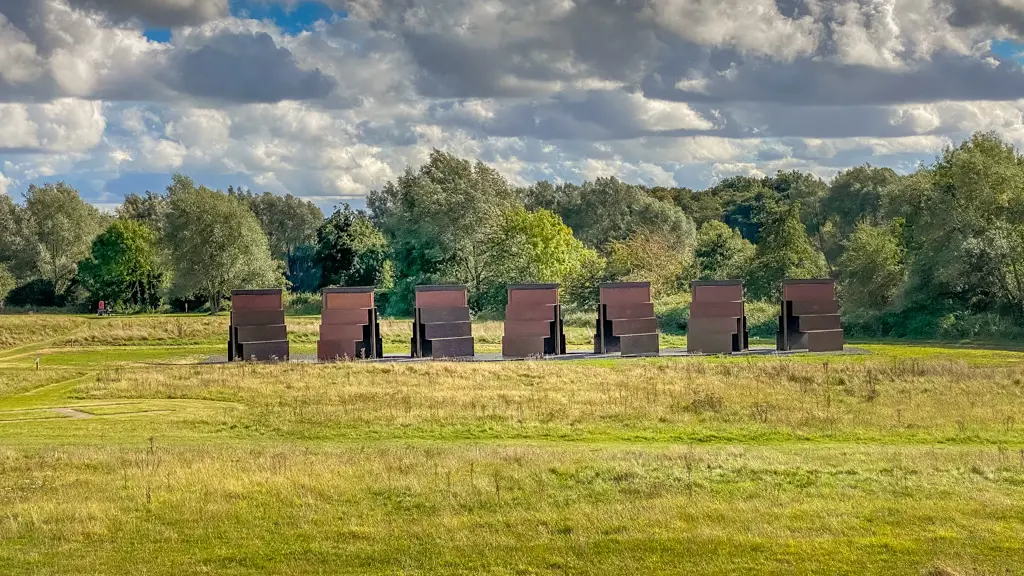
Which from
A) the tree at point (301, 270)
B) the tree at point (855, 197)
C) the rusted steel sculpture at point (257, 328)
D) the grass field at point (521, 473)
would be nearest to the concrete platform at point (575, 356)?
the rusted steel sculpture at point (257, 328)

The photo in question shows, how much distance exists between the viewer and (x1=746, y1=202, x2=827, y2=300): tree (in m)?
78.2

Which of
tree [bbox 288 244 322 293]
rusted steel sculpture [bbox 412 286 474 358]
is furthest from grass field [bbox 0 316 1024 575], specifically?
tree [bbox 288 244 322 293]

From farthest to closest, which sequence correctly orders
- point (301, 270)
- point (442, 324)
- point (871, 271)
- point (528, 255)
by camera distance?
point (301, 270), point (528, 255), point (871, 271), point (442, 324)

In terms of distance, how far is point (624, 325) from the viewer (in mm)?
51688

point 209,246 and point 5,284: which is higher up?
point 209,246

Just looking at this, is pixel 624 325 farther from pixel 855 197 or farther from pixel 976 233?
pixel 855 197

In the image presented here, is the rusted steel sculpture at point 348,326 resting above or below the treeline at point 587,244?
below

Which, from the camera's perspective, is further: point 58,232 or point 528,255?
point 58,232

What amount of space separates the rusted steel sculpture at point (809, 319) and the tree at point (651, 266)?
100ft

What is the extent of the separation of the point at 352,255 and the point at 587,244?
43.1 m

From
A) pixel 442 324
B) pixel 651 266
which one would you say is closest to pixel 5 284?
pixel 651 266

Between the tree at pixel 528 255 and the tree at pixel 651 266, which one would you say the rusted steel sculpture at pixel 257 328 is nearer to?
the tree at pixel 528 255

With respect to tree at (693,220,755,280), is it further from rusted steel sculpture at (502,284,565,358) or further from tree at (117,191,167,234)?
tree at (117,191,167,234)

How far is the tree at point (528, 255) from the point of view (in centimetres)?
8919
